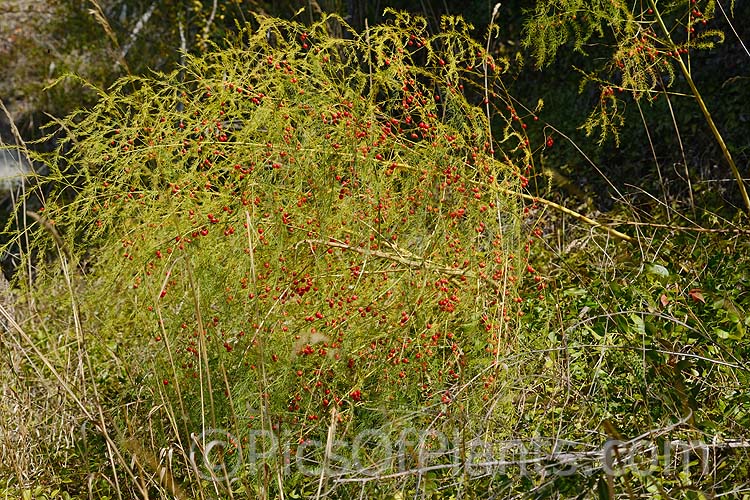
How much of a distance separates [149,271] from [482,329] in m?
1.18

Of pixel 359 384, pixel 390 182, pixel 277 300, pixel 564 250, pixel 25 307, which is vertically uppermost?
pixel 390 182

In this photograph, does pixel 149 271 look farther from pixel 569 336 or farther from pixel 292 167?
pixel 569 336

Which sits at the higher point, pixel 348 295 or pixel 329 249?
pixel 329 249

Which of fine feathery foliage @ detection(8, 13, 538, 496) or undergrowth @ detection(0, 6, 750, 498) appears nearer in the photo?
undergrowth @ detection(0, 6, 750, 498)

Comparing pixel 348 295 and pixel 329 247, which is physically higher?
pixel 329 247

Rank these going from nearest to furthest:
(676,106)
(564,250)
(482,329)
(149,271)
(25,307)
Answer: (482,329) → (149,271) → (564,250) → (25,307) → (676,106)

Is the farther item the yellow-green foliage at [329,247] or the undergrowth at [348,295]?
the yellow-green foliage at [329,247]

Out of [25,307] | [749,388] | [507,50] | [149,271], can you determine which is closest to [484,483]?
[749,388]

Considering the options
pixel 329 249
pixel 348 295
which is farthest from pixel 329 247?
pixel 348 295

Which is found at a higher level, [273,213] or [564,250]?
[273,213]

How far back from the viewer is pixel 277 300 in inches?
110

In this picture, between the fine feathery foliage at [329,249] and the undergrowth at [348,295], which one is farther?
the fine feathery foliage at [329,249]

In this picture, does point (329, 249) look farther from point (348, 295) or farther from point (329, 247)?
point (348, 295)

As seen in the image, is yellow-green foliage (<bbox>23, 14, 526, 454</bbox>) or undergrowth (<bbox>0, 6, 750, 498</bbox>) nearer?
undergrowth (<bbox>0, 6, 750, 498</bbox>)
